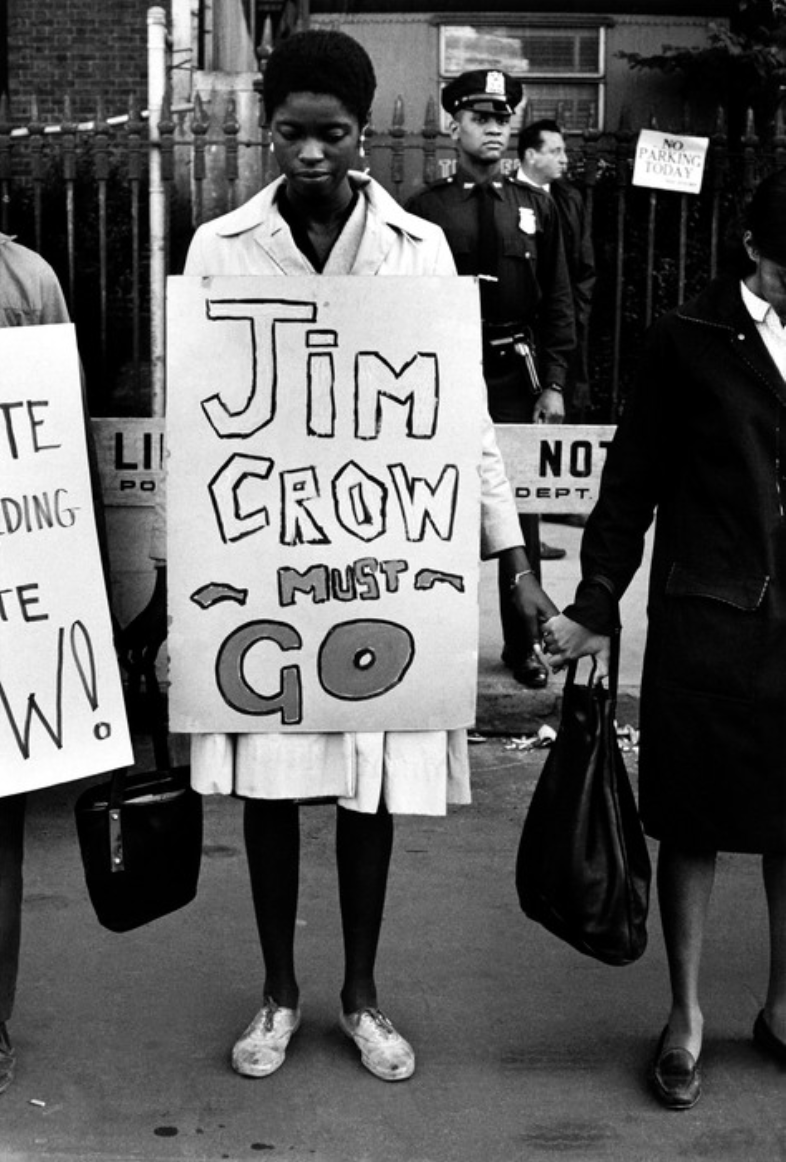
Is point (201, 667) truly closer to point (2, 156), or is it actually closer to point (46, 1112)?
point (46, 1112)

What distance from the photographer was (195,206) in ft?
22.3

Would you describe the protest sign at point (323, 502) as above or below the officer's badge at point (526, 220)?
below

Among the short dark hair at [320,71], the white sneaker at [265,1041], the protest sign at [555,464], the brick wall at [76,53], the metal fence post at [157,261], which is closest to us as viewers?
the short dark hair at [320,71]

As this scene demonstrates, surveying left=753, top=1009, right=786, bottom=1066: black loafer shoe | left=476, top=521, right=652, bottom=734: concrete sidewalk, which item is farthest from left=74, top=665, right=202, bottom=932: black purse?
left=476, top=521, right=652, bottom=734: concrete sidewalk

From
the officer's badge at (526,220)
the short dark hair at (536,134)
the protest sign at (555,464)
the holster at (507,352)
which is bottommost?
the protest sign at (555,464)

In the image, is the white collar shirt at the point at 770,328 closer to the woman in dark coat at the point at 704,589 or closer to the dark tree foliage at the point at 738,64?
the woman in dark coat at the point at 704,589

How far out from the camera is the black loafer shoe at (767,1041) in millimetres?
3594

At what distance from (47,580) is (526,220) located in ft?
11.1

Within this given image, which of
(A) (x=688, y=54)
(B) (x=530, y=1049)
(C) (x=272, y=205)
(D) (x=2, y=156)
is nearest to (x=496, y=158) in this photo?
(D) (x=2, y=156)

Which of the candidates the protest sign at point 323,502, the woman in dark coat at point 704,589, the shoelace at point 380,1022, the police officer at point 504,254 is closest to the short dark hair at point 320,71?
the protest sign at point 323,502

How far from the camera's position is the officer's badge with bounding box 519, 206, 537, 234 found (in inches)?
246

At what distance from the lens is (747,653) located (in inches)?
132

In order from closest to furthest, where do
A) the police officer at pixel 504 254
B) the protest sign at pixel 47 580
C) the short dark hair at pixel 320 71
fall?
the short dark hair at pixel 320 71
the protest sign at pixel 47 580
the police officer at pixel 504 254

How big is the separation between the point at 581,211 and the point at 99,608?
4.14 m
